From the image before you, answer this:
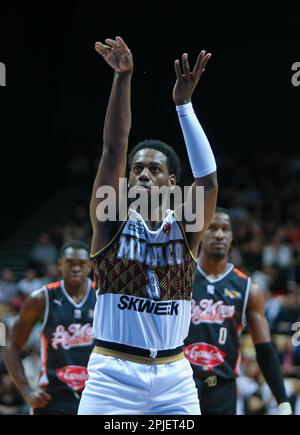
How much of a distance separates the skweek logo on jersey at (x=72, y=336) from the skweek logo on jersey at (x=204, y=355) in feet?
2.60

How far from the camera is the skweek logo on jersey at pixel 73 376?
226 inches

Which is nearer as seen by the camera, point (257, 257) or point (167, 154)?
point (167, 154)

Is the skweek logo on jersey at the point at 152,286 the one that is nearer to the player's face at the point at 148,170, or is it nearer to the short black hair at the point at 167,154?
the player's face at the point at 148,170

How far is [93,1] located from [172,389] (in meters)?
11.7

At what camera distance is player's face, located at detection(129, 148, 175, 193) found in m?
3.79

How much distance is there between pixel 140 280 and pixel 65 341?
7.54 ft

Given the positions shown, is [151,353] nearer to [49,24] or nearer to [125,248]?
[125,248]

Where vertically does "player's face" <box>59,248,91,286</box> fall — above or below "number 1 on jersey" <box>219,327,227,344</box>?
above

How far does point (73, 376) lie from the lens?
18.9 ft

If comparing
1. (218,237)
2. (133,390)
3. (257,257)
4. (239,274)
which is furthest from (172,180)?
(257,257)

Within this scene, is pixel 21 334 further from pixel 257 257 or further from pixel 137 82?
pixel 137 82

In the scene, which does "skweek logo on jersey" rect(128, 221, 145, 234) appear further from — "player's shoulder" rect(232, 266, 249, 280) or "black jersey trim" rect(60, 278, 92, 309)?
"black jersey trim" rect(60, 278, 92, 309)

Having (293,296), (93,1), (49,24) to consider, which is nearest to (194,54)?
(93,1)

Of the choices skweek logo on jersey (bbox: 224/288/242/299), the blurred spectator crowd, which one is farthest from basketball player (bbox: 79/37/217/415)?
the blurred spectator crowd
